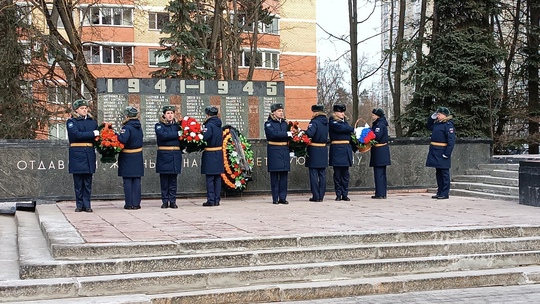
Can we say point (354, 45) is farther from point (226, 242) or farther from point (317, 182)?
point (226, 242)

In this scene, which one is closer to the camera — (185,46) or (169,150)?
(169,150)

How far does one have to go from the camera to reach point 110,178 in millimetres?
16797

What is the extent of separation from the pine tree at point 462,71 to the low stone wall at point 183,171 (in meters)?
6.26

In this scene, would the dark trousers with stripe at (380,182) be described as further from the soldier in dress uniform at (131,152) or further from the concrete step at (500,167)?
the soldier in dress uniform at (131,152)

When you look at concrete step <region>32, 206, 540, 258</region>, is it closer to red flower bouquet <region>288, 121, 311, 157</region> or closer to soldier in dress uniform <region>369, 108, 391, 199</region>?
red flower bouquet <region>288, 121, 311, 157</region>

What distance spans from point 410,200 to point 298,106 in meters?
46.0

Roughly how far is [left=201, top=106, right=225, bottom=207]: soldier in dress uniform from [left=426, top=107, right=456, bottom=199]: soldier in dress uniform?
5223mm

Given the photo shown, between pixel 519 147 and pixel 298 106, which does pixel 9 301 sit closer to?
pixel 519 147

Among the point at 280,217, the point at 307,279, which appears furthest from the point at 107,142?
the point at 307,279

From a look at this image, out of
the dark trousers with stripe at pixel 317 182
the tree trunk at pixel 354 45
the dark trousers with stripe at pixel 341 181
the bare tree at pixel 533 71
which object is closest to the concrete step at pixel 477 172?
the dark trousers with stripe at pixel 341 181

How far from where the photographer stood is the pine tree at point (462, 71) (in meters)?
26.3

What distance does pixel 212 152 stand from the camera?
15.1 m

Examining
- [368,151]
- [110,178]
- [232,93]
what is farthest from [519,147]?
[110,178]

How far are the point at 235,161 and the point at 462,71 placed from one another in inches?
506
